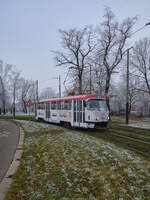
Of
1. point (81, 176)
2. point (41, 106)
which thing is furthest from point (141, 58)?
point (81, 176)

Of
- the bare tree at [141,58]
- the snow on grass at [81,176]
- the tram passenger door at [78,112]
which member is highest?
the bare tree at [141,58]

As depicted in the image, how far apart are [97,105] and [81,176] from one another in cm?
892

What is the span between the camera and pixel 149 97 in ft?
146

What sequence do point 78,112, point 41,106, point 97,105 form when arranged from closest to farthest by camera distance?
point 97,105
point 78,112
point 41,106

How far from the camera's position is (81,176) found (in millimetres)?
4117

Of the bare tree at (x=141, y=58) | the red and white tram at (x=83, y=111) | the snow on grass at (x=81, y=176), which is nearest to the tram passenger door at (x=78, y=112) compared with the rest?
the red and white tram at (x=83, y=111)

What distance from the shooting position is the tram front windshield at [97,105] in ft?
41.2

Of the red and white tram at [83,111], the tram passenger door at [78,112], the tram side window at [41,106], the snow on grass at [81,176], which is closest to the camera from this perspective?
the snow on grass at [81,176]

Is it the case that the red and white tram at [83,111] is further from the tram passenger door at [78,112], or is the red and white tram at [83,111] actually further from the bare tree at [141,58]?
the bare tree at [141,58]

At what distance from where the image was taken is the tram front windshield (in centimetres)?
1256

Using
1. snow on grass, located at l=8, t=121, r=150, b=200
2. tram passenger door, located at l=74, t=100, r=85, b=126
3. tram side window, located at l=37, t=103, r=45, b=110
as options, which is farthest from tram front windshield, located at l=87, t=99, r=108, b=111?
tram side window, located at l=37, t=103, r=45, b=110

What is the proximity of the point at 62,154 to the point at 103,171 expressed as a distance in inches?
66.7

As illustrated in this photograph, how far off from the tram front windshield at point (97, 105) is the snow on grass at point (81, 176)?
6.60m

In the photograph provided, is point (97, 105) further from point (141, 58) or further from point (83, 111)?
point (141, 58)
